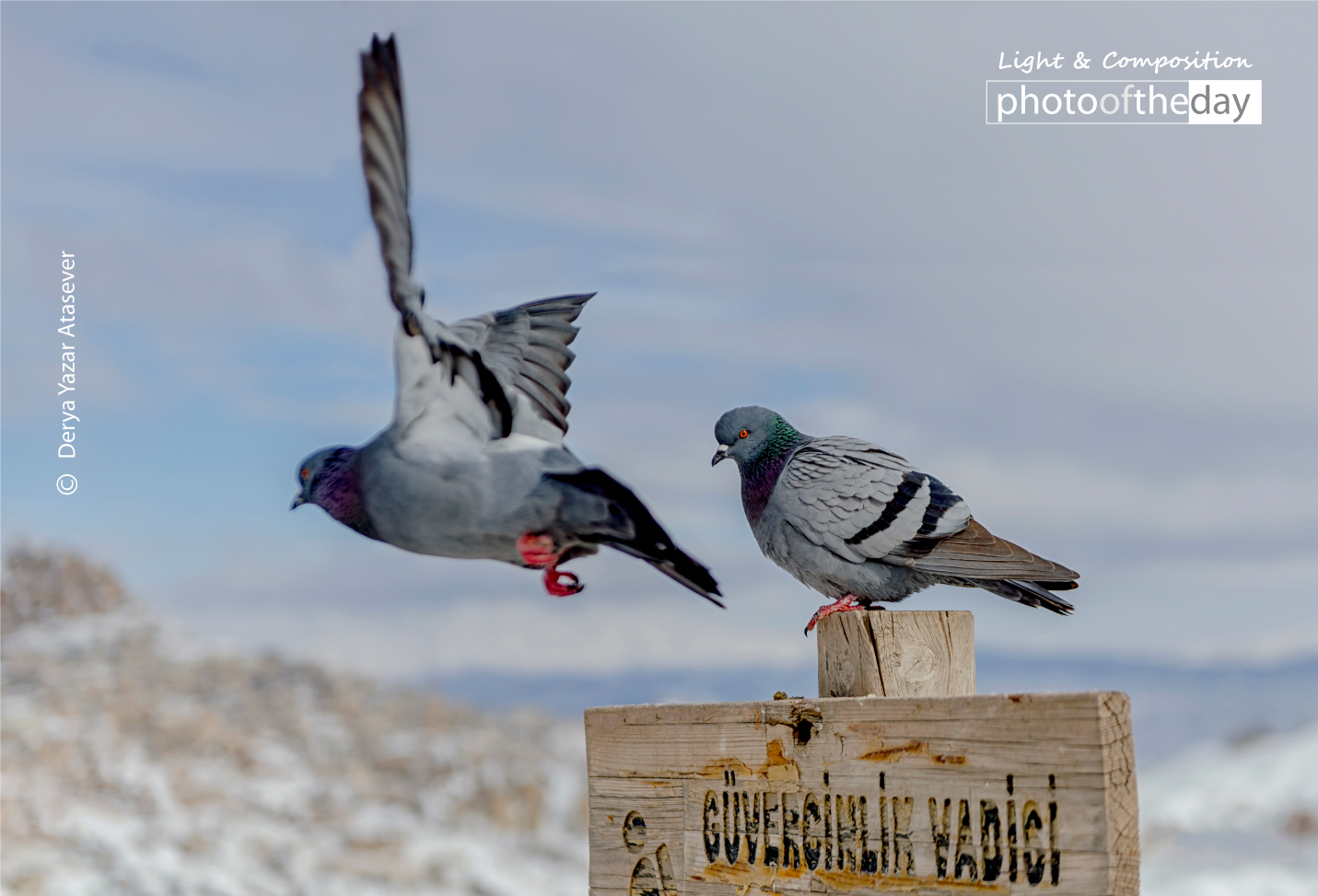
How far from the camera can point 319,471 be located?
4.23 ft

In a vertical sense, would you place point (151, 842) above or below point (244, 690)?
below

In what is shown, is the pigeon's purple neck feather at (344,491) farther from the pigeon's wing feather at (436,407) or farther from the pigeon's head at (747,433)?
the pigeon's head at (747,433)

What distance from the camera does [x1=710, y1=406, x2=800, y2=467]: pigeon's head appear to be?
5.02 ft

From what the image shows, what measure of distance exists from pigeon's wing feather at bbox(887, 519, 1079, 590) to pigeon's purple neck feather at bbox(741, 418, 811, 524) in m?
0.18

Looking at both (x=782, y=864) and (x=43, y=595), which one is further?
(x=43, y=595)

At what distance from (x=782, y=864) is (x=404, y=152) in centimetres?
94

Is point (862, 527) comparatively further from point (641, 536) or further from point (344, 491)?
point (344, 491)

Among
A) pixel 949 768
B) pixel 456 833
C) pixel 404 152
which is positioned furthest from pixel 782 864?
pixel 456 833

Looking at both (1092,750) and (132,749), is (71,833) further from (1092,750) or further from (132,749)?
(1092,750)

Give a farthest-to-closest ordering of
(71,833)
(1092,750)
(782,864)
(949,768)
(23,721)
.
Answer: (23,721) < (71,833) < (782,864) < (949,768) < (1092,750)

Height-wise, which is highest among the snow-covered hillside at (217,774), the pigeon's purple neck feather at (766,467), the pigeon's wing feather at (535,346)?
the pigeon's wing feather at (535,346)

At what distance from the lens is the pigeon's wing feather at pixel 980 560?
1441 mm

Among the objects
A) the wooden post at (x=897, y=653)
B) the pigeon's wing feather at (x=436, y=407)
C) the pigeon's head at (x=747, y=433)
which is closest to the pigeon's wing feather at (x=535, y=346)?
the pigeon's wing feather at (x=436, y=407)

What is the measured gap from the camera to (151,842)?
3.48m
